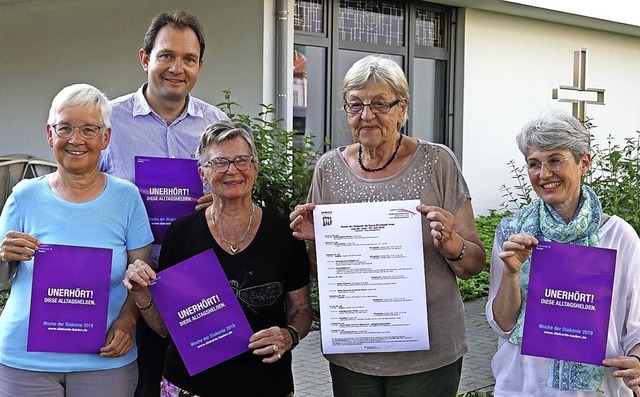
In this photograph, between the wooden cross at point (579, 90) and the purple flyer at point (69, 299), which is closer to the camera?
the purple flyer at point (69, 299)

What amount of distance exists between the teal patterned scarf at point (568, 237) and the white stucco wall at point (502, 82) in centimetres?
1061

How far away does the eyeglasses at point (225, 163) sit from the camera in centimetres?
333

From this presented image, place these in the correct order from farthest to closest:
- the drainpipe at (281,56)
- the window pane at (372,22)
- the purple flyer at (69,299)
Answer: the window pane at (372,22)
the drainpipe at (281,56)
the purple flyer at (69,299)

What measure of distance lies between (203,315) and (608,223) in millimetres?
1548

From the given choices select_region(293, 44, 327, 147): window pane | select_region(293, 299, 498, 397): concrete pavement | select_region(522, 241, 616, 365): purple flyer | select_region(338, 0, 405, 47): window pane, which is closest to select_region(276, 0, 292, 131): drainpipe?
select_region(293, 44, 327, 147): window pane

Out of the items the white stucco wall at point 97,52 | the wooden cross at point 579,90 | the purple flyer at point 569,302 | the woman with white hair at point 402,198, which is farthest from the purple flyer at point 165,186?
the white stucco wall at point 97,52

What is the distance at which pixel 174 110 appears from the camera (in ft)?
12.8

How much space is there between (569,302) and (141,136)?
1947mm

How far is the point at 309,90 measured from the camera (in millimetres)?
11680

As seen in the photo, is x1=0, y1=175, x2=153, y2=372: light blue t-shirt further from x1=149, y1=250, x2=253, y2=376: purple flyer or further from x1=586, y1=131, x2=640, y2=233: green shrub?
x1=586, y1=131, x2=640, y2=233: green shrub

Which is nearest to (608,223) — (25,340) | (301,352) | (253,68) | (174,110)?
(174,110)

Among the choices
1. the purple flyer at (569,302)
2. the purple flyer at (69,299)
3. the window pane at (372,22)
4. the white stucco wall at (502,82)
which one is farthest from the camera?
the white stucco wall at (502,82)

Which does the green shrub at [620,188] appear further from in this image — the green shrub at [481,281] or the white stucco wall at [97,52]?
the white stucco wall at [97,52]

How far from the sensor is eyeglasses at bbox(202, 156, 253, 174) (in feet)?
10.9
